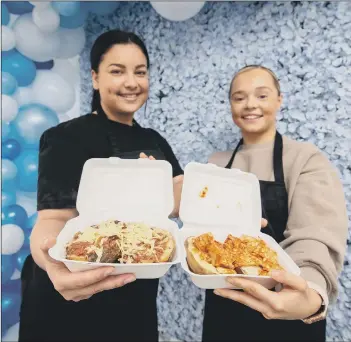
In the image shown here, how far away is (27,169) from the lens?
1648mm

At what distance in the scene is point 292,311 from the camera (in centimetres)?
80

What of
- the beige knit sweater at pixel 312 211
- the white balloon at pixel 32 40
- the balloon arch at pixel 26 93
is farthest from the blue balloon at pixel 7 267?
the beige knit sweater at pixel 312 211

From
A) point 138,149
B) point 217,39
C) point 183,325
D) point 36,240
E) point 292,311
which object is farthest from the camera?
point 183,325

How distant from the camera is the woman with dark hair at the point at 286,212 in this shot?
94 cm

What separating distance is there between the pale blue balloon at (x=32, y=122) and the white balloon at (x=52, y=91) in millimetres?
47

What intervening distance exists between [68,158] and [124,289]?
48 centimetres

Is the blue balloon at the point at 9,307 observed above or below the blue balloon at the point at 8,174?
below

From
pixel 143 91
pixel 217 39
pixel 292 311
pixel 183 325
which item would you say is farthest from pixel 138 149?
pixel 183 325

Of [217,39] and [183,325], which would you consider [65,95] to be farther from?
[183,325]

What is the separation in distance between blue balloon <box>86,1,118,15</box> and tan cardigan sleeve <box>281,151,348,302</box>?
115cm

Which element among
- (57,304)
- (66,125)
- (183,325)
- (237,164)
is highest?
(66,125)

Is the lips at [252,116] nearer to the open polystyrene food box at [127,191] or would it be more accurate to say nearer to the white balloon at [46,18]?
the open polystyrene food box at [127,191]

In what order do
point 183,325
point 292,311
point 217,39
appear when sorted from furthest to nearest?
point 183,325 < point 217,39 < point 292,311

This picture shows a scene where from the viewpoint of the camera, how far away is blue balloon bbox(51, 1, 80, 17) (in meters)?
1.56
